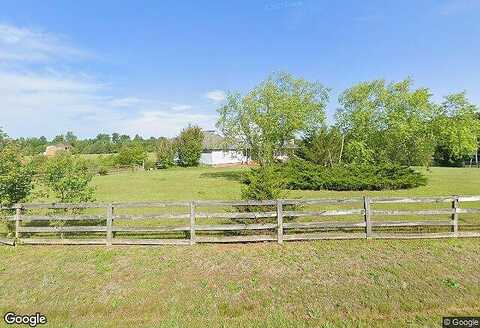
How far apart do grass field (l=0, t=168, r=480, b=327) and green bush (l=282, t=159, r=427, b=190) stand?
12.7 metres

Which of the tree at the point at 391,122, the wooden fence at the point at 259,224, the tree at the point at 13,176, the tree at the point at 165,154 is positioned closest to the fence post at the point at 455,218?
the wooden fence at the point at 259,224

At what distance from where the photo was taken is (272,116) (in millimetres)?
26766

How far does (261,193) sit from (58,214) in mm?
6231

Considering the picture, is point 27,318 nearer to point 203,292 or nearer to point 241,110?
point 203,292

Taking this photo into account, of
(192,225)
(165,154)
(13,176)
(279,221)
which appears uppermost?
(165,154)

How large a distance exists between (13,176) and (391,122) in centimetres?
2581

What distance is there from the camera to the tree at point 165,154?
53219 millimetres

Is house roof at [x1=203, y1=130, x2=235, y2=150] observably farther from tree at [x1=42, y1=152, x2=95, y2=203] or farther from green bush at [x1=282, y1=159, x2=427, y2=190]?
tree at [x1=42, y1=152, x2=95, y2=203]

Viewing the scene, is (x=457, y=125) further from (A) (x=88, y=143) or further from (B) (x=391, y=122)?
(A) (x=88, y=143)

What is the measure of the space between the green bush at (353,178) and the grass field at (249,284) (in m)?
12.7

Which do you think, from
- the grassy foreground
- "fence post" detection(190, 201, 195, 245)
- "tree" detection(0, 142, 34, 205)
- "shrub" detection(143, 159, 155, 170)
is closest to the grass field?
the grassy foreground

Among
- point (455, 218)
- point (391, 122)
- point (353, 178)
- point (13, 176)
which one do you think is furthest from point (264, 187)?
point (391, 122)

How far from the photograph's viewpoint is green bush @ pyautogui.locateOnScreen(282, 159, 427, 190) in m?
21.0

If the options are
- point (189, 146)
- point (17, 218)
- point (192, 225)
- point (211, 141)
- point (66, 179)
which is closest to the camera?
point (192, 225)
